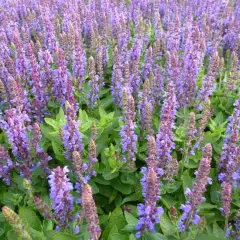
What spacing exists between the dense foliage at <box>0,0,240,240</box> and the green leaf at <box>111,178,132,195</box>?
0.05 feet

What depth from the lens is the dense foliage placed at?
135 inches

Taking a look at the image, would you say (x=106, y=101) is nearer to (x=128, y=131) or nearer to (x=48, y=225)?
(x=128, y=131)

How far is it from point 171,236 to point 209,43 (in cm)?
495

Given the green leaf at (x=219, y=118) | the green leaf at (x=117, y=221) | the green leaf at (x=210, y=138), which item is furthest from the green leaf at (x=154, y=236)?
the green leaf at (x=219, y=118)

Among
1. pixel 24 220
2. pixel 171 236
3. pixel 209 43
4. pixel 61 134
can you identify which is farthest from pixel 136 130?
pixel 209 43

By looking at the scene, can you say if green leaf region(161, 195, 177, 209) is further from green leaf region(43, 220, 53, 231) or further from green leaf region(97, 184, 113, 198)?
green leaf region(43, 220, 53, 231)

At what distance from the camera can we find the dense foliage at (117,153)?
11.3 feet

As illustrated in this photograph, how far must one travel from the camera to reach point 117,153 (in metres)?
4.41

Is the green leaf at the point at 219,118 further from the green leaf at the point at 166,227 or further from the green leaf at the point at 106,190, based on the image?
the green leaf at the point at 166,227

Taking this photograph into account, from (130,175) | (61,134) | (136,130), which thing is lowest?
(130,175)

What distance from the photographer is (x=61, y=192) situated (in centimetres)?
302

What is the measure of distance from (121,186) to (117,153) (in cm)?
54

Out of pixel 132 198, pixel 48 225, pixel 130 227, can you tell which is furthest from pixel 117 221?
pixel 48 225

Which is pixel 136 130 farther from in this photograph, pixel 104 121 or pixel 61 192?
pixel 61 192
